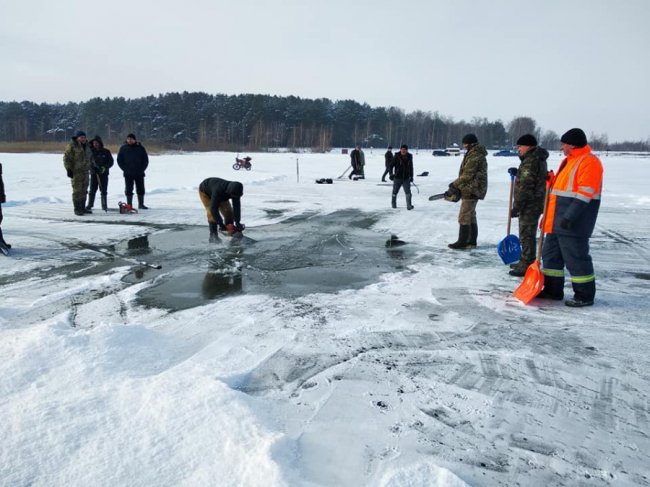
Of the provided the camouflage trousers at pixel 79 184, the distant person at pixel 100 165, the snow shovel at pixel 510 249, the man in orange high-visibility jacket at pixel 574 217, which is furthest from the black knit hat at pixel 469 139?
the camouflage trousers at pixel 79 184

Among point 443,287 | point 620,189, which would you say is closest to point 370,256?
point 443,287

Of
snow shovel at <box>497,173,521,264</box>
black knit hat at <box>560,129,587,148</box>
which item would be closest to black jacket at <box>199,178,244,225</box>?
snow shovel at <box>497,173,521,264</box>

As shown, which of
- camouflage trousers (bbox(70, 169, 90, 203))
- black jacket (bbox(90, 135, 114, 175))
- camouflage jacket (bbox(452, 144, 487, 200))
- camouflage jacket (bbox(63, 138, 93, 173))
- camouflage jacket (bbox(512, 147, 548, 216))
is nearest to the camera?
camouflage jacket (bbox(512, 147, 548, 216))

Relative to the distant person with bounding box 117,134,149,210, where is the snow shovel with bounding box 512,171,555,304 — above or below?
below

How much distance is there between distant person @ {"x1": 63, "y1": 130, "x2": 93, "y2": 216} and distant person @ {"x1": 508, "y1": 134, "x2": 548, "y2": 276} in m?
8.81

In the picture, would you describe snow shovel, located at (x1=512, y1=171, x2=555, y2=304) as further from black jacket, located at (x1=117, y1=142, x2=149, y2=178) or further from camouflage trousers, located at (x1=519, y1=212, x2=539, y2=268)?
black jacket, located at (x1=117, y1=142, x2=149, y2=178)

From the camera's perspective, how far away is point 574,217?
4.51 metres

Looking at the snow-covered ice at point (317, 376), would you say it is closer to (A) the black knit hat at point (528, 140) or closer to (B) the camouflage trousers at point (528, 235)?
(B) the camouflage trousers at point (528, 235)

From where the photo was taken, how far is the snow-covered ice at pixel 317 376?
2289mm

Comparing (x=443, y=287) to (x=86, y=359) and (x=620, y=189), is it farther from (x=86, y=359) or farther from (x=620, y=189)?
(x=620, y=189)

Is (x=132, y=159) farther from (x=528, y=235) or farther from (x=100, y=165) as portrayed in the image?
(x=528, y=235)

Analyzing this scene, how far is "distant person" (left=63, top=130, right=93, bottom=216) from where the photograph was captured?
10008mm

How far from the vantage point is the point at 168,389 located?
2.82 meters

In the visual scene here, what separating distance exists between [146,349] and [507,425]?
8.16ft
